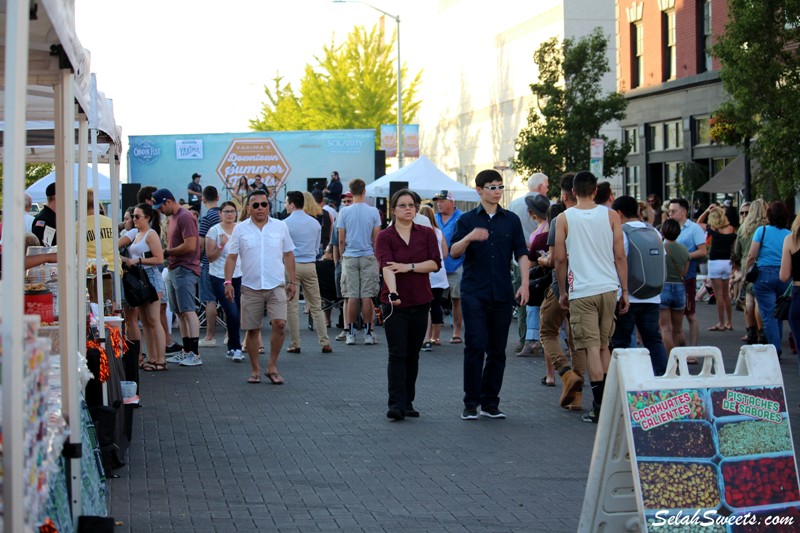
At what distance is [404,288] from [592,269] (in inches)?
62.0

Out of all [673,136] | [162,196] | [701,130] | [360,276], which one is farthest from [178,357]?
[673,136]

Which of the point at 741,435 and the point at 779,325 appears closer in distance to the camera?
the point at 741,435

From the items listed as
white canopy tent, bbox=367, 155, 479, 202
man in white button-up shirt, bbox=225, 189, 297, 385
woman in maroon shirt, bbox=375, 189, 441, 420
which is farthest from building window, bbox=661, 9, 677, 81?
woman in maroon shirt, bbox=375, 189, 441, 420

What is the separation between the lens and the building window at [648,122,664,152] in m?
37.1

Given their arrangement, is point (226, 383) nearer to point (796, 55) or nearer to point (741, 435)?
point (741, 435)

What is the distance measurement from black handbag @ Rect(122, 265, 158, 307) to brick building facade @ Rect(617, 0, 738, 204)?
22.6m

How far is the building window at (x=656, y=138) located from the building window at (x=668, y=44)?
1.61m

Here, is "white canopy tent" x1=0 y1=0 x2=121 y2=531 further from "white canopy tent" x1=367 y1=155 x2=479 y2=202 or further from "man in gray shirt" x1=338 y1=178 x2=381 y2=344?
"white canopy tent" x1=367 y1=155 x2=479 y2=202

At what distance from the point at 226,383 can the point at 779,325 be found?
6.06 metres

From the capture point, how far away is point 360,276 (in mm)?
15680

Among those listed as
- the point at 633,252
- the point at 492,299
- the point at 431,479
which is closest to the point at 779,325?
the point at 633,252

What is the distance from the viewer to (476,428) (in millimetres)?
9531

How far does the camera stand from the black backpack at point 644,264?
999cm

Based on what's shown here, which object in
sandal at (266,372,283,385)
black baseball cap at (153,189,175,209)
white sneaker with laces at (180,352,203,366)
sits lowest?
sandal at (266,372,283,385)
